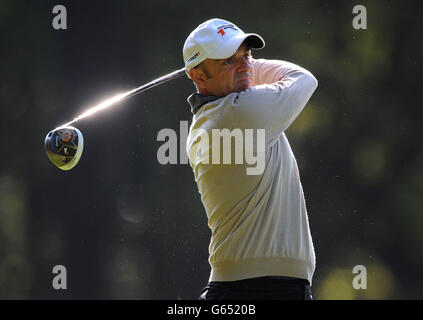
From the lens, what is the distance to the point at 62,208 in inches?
181

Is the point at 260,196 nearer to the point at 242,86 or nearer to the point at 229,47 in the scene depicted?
the point at 242,86

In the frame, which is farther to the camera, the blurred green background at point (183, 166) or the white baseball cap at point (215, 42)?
the blurred green background at point (183, 166)

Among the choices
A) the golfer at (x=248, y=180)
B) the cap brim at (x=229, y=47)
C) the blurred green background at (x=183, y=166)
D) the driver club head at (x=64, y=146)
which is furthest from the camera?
the blurred green background at (x=183, y=166)

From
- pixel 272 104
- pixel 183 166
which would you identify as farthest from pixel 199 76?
pixel 183 166

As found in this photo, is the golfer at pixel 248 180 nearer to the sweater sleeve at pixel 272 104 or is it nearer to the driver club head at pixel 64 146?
the sweater sleeve at pixel 272 104

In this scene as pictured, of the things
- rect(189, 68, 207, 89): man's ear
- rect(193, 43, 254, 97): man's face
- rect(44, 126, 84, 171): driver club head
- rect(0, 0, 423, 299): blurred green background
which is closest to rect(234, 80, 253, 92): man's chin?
rect(193, 43, 254, 97): man's face

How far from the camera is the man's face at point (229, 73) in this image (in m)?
2.18

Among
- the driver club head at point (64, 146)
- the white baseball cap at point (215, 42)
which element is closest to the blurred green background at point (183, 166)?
the driver club head at point (64, 146)

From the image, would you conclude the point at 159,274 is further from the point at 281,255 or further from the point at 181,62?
the point at 281,255

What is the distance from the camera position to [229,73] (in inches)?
85.9

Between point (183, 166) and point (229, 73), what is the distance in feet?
7.76

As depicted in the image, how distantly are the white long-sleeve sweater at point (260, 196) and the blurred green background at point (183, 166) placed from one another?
7.48 ft

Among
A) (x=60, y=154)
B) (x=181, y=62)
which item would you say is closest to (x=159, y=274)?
(x=181, y=62)

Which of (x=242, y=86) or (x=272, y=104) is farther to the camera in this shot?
(x=242, y=86)
